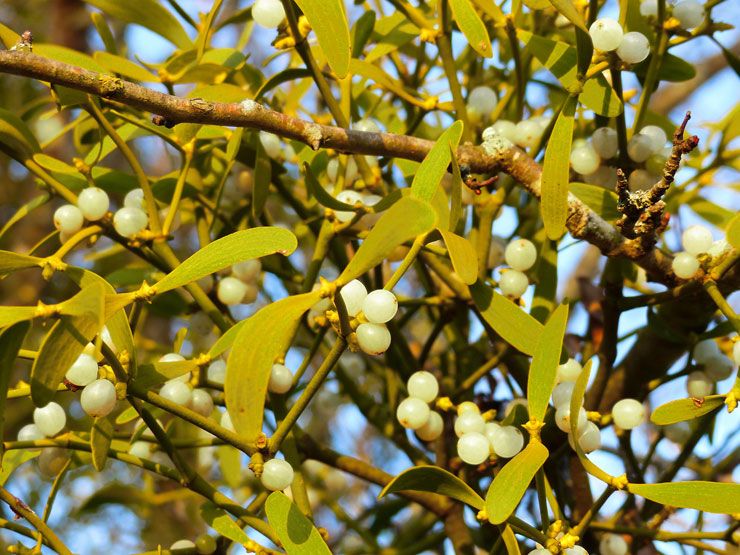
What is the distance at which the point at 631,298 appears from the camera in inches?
26.7

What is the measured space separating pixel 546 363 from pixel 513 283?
0.61ft

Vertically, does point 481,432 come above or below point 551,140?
below

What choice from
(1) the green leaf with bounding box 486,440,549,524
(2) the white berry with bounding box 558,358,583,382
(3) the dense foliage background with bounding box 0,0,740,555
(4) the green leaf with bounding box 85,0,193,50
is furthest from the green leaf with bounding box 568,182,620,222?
(4) the green leaf with bounding box 85,0,193,50

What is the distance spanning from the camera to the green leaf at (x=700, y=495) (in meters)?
0.48

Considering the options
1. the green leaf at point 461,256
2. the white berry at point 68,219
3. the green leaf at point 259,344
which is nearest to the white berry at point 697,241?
the green leaf at point 461,256

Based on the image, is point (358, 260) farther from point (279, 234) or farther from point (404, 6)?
point (404, 6)

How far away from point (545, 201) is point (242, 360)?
0.21 m

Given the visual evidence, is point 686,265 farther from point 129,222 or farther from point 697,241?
point 129,222

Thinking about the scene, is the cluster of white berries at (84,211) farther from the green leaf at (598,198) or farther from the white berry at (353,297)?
the green leaf at (598,198)

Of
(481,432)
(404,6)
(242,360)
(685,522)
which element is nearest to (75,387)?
(242,360)

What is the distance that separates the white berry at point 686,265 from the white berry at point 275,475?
30 cm

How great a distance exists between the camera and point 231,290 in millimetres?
747

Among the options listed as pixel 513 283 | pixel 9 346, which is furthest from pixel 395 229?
pixel 513 283

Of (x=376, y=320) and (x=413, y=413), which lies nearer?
(x=376, y=320)
